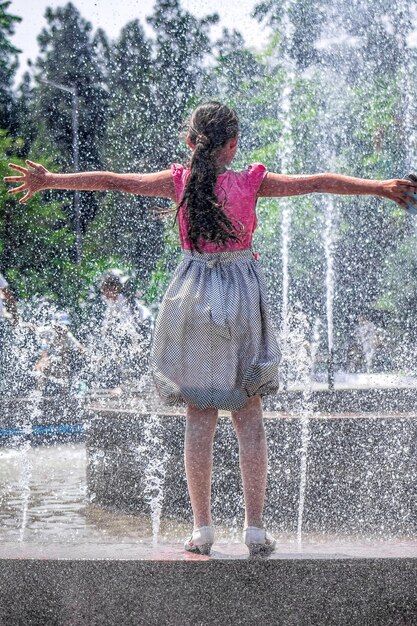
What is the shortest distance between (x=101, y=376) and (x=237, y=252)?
30.4 feet

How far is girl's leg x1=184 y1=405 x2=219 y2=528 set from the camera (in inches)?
133

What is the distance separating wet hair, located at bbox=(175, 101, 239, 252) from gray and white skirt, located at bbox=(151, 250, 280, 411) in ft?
0.33

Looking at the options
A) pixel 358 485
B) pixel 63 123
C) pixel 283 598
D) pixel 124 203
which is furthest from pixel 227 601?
pixel 63 123

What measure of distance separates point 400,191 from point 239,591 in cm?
119

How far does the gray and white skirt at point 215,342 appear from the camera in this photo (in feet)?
11.0

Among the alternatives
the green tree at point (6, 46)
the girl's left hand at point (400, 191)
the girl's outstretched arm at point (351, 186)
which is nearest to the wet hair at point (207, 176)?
the girl's outstretched arm at point (351, 186)

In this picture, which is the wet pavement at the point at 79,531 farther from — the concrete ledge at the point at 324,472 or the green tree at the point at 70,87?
the green tree at the point at 70,87

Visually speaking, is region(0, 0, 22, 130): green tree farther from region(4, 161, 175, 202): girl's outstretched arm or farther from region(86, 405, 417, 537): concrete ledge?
region(4, 161, 175, 202): girl's outstretched arm

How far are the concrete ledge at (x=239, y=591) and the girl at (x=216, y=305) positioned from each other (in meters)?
0.17

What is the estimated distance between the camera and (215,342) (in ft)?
11.0

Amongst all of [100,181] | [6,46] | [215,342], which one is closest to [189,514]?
[215,342]

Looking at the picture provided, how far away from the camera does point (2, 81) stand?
2594 centimetres

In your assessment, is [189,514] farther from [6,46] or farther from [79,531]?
[6,46]

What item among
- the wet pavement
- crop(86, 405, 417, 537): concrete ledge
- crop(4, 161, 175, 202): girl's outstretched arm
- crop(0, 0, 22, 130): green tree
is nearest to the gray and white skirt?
crop(4, 161, 175, 202): girl's outstretched arm
